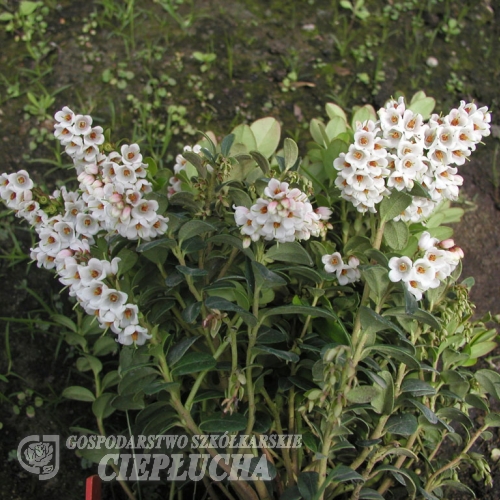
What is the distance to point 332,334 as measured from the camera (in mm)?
1625

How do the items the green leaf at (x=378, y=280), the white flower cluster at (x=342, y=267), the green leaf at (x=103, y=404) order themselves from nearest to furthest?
the green leaf at (x=378, y=280)
the white flower cluster at (x=342, y=267)
the green leaf at (x=103, y=404)

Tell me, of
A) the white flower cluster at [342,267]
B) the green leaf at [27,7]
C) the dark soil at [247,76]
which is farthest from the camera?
the green leaf at [27,7]

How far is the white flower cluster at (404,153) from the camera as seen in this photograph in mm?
1470

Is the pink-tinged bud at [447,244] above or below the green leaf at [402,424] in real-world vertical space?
above

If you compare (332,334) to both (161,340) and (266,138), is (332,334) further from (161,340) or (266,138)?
(266,138)

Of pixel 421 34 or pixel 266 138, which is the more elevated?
pixel 421 34

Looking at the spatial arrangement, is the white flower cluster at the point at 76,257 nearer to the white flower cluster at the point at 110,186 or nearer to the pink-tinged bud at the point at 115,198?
the white flower cluster at the point at 110,186

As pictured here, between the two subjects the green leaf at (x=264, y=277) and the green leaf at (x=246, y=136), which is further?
the green leaf at (x=246, y=136)

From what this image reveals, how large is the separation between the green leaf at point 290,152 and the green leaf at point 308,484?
798 mm

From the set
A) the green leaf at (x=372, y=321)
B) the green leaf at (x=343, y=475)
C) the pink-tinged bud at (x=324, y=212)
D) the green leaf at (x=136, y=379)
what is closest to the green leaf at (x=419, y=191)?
the pink-tinged bud at (x=324, y=212)

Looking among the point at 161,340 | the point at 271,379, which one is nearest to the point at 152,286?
the point at 161,340

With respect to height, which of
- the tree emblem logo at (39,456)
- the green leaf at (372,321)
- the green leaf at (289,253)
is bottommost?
the tree emblem logo at (39,456)

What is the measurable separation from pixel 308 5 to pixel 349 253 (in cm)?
194

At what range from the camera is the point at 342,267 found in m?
1.62
